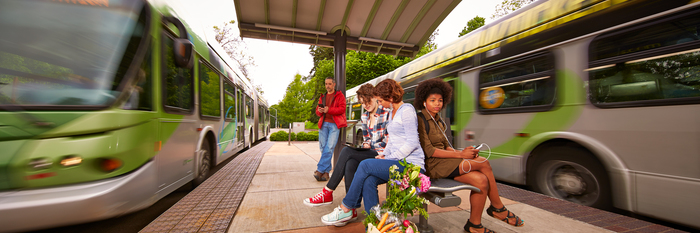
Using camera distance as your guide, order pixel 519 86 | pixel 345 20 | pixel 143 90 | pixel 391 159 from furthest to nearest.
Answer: pixel 345 20
pixel 519 86
pixel 143 90
pixel 391 159

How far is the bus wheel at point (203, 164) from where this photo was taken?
4.52 m

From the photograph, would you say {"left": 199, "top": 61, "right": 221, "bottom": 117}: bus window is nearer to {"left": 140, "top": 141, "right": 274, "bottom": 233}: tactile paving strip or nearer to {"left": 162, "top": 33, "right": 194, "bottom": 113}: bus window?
{"left": 162, "top": 33, "right": 194, "bottom": 113}: bus window

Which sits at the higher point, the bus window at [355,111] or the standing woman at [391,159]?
the bus window at [355,111]

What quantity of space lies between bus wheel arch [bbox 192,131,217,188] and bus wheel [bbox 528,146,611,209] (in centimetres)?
514

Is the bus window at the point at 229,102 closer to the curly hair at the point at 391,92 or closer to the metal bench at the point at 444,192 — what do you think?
the curly hair at the point at 391,92

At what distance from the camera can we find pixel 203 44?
4.91 meters

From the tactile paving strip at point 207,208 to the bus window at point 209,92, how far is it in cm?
126

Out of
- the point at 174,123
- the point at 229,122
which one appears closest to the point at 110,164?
the point at 174,123

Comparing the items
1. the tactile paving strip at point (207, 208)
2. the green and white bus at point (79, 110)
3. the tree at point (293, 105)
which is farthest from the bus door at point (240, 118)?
the tree at point (293, 105)

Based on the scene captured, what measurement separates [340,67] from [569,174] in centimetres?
405

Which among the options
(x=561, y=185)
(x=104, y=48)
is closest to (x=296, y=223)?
(x=104, y=48)

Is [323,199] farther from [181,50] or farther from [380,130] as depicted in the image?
[181,50]

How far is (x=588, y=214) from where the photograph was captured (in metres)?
3.12

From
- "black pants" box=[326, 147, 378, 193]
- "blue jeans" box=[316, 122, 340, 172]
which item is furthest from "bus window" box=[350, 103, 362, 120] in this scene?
"black pants" box=[326, 147, 378, 193]
